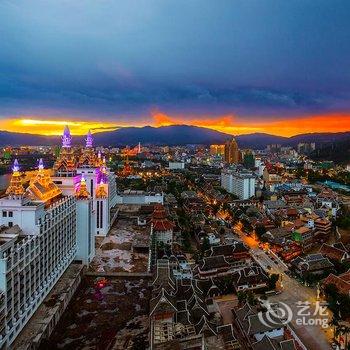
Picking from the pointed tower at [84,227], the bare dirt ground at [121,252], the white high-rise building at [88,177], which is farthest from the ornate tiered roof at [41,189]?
the bare dirt ground at [121,252]

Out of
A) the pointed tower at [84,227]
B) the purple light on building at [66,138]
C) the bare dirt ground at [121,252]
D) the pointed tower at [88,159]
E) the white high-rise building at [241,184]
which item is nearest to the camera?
the bare dirt ground at [121,252]

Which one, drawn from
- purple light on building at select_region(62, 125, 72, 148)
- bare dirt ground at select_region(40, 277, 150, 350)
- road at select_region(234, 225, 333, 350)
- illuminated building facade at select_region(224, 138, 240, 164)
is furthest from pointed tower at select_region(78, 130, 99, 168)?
illuminated building facade at select_region(224, 138, 240, 164)

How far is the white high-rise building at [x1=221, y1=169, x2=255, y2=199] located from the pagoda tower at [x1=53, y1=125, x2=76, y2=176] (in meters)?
21.6

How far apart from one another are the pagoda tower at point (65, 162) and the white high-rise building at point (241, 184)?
21.6m

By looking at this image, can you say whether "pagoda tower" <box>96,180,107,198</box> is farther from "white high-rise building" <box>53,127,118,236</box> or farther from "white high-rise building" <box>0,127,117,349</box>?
"white high-rise building" <box>0,127,117,349</box>

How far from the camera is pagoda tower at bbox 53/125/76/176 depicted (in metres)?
19.7

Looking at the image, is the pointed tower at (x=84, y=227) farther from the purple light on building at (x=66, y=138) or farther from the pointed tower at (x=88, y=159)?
the pointed tower at (x=88, y=159)

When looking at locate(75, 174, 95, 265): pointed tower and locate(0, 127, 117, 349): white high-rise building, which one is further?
locate(75, 174, 95, 265): pointed tower

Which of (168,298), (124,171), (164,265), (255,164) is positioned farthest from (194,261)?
(255,164)

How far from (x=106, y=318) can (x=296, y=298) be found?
783cm

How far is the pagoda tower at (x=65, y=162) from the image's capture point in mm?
19719

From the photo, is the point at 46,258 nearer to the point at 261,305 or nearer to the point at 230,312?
the point at 230,312

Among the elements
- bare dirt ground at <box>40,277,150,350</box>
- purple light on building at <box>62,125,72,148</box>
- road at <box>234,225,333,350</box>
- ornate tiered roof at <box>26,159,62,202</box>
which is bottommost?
road at <box>234,225,333,350</box>

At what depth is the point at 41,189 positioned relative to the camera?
49.2ft
